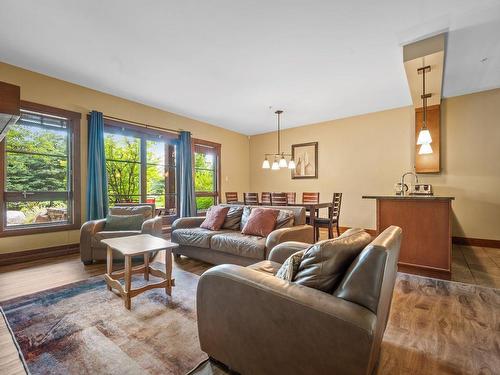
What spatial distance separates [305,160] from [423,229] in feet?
12.7

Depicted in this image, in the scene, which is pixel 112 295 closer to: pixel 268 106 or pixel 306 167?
pixel 268 106

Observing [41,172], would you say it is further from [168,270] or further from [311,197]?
[311,197]

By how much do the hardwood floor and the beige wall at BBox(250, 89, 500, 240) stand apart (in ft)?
3.31

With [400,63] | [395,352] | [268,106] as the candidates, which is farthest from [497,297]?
[268,106]

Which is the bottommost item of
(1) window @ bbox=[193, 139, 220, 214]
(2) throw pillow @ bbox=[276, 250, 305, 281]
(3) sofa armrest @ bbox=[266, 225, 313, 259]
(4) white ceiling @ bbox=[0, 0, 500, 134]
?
(3) sofa armrest @ bbox=[266, 225, 313, 259]

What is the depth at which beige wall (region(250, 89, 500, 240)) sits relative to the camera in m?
4.43

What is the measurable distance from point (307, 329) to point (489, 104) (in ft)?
18.8

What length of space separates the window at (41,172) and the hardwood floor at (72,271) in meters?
0.66

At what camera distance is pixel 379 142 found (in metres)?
5.50

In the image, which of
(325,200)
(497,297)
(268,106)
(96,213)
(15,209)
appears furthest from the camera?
(325,200)

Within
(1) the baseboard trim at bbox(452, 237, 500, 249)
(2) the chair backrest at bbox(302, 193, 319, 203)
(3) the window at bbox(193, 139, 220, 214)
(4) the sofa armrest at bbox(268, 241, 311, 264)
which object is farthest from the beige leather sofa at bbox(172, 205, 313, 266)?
(1) the baseboard trim at bbox(452, 237, 500, 249)

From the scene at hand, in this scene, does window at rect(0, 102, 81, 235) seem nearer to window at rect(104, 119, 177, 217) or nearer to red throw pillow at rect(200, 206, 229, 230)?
window at rect(104, 119, 177, 217)

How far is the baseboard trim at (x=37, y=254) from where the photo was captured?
348 cm

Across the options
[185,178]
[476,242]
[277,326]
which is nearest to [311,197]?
[185,178]
